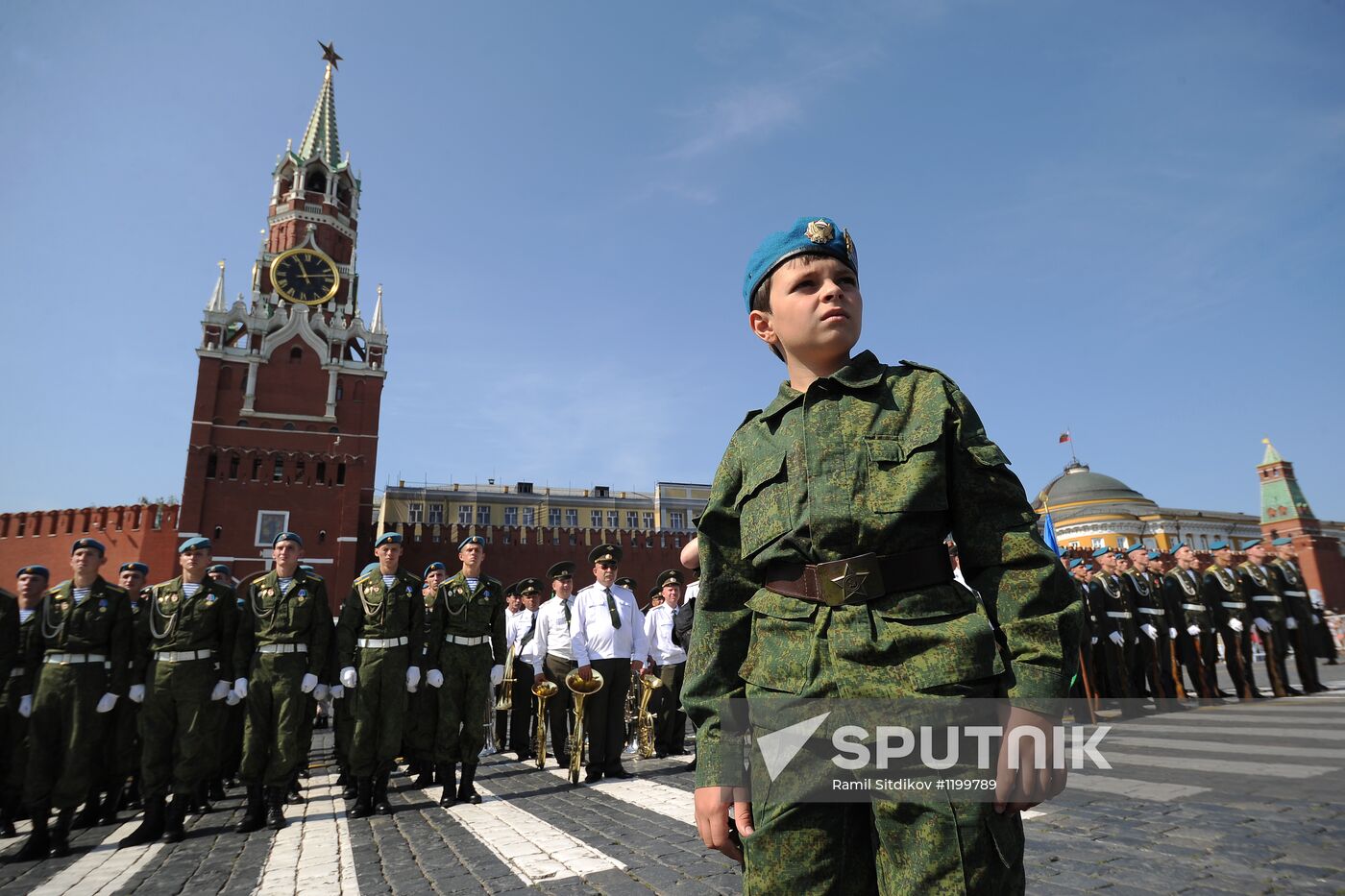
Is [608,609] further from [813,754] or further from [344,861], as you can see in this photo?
[813,754]

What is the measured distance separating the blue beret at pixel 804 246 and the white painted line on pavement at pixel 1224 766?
597 cm

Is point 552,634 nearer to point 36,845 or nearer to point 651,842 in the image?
point 651,842

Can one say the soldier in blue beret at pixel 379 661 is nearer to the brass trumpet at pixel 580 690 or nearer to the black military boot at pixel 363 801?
the black military boot at pixel 363 801

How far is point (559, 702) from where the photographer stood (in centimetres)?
902

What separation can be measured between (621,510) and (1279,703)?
53.7 metres

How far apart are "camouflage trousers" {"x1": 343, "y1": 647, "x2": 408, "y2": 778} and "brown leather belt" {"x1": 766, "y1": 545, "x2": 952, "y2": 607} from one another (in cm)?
571

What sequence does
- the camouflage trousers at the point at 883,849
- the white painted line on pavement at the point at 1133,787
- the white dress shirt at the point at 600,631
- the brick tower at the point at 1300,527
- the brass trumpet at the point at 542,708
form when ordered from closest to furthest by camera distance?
1. the camouflage trousers at the point at 883,849
2. the white painted line on pavement at the point at 1133,787
3. the white dress shirt at the point at 600,631
4. the brass trumpet at the point at 542,708
5. the brick tower at the point at 1300,527

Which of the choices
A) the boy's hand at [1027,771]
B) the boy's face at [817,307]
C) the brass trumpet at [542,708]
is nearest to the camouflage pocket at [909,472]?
the boy's face at [817,307]

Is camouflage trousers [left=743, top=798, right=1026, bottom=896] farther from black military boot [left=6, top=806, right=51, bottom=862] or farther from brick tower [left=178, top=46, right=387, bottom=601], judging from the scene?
brick tower [left=178, top=46, right=387, bottom=601]

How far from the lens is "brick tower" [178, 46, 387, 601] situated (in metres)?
35.0


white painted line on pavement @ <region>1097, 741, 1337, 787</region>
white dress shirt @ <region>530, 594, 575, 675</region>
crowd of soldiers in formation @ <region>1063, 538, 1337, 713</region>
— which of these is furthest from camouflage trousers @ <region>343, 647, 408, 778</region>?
crowd of soldiers in formation @ <region>1063, 538, 1337, 713</region>

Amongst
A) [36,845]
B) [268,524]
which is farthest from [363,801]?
[268,524]

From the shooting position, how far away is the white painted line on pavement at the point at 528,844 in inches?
155

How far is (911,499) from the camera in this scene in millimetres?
1648
